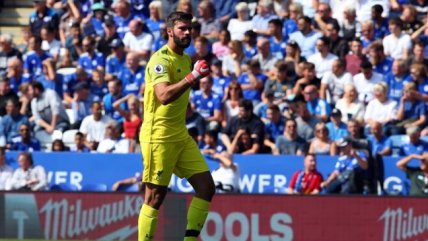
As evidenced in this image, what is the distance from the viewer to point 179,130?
1006 centimetres

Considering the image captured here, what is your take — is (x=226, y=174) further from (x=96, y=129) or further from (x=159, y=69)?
(x=159, y=69)

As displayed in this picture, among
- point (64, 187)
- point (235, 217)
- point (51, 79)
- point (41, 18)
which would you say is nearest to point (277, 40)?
point (51, 79)

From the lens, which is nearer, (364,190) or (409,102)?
(364,190)

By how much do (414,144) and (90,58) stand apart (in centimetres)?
619

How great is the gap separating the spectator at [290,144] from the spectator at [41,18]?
606cm

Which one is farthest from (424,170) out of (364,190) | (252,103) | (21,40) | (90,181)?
(21,40)

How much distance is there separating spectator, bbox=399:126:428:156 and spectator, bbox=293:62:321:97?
1868mm

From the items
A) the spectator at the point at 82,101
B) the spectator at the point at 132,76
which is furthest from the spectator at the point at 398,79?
the spectator at the point at 82,101

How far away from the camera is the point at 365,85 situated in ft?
53.9

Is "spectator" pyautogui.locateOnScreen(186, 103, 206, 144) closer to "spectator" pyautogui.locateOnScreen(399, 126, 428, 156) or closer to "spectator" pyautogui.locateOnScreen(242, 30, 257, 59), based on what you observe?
"spectator" pyautogui.locateOnScreen(242, 30, 257, 59)

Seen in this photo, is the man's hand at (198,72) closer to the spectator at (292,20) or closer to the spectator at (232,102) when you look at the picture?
the spectator at (232,102)

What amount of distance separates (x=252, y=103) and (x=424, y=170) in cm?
296

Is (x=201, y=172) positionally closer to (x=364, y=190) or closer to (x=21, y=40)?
(x=364, y=190)

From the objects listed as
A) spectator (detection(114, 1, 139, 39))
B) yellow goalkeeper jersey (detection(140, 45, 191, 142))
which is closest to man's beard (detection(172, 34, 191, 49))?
yellow goalkeeper jersey (detection(140, 45, 191, 142))
